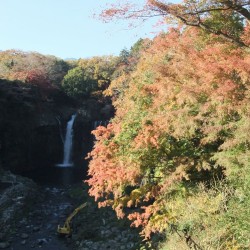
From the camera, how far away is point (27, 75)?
2909cm

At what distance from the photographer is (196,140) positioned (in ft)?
26.9

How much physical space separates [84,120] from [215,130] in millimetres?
24185

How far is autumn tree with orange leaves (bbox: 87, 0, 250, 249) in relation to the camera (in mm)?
6570

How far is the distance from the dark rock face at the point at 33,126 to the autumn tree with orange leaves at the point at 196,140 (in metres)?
17.1

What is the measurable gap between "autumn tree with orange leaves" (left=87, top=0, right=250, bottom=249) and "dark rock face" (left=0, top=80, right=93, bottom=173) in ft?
56.2

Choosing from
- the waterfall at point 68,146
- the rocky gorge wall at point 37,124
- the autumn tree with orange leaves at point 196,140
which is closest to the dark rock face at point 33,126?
the rocky gorge wall at point 37,124

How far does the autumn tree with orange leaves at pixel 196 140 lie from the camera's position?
6570mm

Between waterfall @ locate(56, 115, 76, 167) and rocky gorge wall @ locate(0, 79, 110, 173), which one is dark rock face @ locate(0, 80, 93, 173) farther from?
waterfall @ locate(56, 115, 76, 167)

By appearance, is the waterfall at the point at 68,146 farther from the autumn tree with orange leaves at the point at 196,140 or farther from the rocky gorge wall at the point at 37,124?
the autumn tree with orange leaves at the point at 196,140

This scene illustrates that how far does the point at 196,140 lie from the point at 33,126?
807 inches

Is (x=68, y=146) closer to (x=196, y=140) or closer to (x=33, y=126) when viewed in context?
(x=33, y=126)

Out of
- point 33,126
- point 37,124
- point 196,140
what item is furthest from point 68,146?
point 196,140

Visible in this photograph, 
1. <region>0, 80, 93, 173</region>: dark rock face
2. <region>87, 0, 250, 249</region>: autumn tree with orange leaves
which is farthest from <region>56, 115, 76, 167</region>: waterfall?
<region>87, 0, 250, 249</region>: autumn tree with orange leaves

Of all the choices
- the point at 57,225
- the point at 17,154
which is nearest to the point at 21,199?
the point at 57,225
